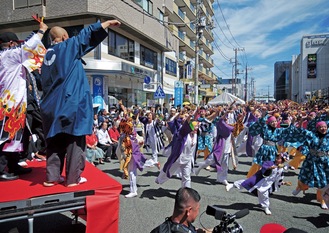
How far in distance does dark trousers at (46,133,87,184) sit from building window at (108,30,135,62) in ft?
48.9

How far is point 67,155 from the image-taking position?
283cm

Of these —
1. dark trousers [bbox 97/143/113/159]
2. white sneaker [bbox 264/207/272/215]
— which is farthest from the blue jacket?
dark trousers [bbox 97/143/113/159]

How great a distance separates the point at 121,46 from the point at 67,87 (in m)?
16.5

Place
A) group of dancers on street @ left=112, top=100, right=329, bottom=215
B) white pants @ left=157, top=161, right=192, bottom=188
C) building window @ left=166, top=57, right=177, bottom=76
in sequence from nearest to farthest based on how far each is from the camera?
group of dancers on street @ left=112, top=100, right=329, bottom=215 → white pants @ left=157, top=161, right=192, bottom=188 → building window @ left=166, top=57, right=177, bottom=76

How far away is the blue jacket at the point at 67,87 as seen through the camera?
2674 millimetres

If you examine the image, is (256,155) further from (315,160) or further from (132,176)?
(132,176)

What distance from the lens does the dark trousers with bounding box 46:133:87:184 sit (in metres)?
2.78

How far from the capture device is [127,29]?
1847 centimetres

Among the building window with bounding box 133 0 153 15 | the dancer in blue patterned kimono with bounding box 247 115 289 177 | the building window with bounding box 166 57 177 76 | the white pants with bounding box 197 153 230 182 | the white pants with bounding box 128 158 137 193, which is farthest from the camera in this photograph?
the building window with bounding box 166 57 177 76

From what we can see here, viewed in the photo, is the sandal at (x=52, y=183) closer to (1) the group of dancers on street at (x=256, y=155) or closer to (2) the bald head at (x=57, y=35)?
(2) the bald head at (x=57, y=35)

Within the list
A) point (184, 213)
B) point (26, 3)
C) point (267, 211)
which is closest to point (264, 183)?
point (267, 211)

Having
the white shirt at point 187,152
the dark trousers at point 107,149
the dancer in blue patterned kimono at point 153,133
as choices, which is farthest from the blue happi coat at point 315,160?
the dark trousers at point 107,149

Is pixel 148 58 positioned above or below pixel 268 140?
above

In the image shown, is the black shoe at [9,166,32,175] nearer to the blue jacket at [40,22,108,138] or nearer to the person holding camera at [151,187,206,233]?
the blue jacket at [40,22,108,138]
